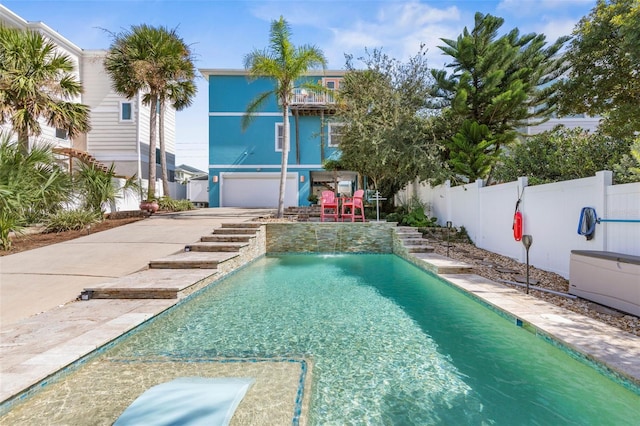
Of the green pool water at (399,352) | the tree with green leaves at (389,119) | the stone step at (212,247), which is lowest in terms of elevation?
the green pool water at (399,352)

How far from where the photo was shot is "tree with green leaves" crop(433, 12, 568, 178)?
31.8 feet

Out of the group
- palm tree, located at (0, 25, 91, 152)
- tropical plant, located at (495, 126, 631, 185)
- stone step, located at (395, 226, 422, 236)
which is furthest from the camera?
stone step, located at (395, 226, 422, 236)

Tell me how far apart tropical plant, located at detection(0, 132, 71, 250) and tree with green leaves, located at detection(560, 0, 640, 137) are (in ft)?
44.9

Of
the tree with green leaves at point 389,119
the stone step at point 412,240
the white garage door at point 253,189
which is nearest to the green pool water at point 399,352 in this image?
the stone step at point 412,240

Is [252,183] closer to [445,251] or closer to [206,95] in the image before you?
[206,95]

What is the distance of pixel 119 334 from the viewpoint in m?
3.03

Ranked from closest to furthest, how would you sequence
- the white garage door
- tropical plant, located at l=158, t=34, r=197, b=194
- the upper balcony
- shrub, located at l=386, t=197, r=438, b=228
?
shrub, located at l=386, t=197, r=438, b=228 < tropical plant, located at l=158, t=34, r=197, b=194 < the upper balcony < the white garage door

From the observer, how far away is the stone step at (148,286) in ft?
13.9

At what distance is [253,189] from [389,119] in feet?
33.6

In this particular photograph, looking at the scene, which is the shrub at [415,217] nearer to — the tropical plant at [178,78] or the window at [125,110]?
the tropical plant at [178,78]

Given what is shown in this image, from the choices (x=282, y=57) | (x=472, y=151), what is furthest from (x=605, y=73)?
(x=282, y=57)

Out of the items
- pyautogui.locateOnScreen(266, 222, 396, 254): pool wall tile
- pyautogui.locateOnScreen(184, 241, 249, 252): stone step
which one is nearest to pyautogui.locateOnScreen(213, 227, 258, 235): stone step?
pyautogui.locateOnScreen(266, 222, 396, 254): pool wall tile

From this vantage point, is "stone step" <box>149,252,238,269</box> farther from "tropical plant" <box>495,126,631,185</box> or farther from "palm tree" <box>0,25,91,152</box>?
"tropical plant" <box>495,126,631,185</box>

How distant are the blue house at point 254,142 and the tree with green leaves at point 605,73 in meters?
11.1
